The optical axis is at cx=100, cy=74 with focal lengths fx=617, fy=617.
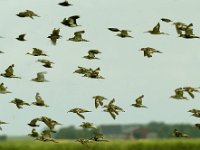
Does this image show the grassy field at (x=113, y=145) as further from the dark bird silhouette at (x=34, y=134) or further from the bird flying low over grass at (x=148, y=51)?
the bird flying low over grass at (x=148, y=51)

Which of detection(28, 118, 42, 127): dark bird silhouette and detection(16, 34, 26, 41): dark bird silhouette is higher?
detection(16, 34, 26, 41): dark bird silhouette


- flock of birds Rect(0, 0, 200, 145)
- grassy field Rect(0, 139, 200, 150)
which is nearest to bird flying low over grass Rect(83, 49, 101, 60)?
flock of birds Rect(0, 0, 200, 145)

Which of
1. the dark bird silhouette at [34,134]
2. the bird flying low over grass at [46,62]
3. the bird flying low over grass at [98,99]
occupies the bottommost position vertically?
the dark bird silhouette at [34,134]

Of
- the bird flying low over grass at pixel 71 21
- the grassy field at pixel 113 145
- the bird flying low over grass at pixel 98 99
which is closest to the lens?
the bird flying low over grass at pixel 71 21

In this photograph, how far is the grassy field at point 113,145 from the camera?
36.9 m

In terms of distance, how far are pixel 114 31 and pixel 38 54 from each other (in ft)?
10.8

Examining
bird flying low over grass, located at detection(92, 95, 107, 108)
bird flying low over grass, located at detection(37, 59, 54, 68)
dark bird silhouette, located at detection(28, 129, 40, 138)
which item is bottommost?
dark bird silhouette, located at detection(28, 129, 40, 138)

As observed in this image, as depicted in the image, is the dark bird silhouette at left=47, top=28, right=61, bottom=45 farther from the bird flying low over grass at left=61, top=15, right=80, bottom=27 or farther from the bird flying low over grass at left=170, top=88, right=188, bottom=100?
the bird flying low over grass at left=170, top=88, right=188, bottom=100

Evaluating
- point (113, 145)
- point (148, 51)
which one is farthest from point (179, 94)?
point (113, 145)

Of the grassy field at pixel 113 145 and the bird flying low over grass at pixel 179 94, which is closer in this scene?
the bird flying low over grass at pixel 179 94

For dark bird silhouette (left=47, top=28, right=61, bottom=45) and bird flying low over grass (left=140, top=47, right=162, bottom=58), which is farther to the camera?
bird flying low over grass (left=140, top=47, right=162, bottom=58)

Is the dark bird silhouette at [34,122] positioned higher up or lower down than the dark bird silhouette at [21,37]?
lower down

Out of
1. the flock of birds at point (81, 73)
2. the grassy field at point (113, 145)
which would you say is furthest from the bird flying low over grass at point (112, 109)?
the grassy field at point (113, 145)

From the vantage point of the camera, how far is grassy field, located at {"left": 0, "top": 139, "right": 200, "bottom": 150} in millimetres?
36906
